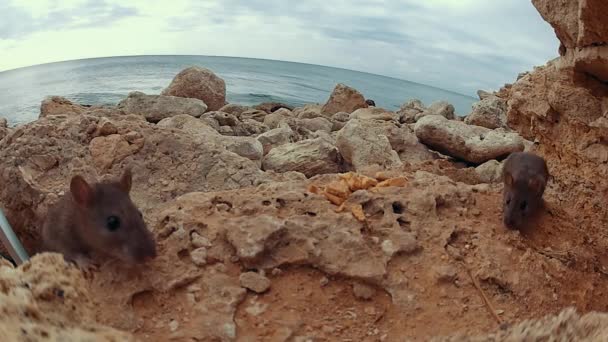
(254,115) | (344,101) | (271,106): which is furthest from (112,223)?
(344,101)

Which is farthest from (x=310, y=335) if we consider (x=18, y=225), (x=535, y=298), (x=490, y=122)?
(x=490, y=122)

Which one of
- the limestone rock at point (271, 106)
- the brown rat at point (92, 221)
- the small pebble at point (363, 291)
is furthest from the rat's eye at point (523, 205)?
the limestone rock at point (271, 106)

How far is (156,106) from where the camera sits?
9.34 metres

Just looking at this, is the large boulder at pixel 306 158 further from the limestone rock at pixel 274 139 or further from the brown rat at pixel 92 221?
the brown rat at pixel 92 221

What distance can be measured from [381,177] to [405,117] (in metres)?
9.10

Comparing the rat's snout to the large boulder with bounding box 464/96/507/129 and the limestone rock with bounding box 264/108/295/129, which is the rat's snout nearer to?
the limestone rock with bounding box 264/108/295/129

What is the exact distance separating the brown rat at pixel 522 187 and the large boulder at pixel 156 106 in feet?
18.8

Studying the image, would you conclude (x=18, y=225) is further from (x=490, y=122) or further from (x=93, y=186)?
(x=490, y=122)

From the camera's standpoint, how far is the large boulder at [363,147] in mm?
6877

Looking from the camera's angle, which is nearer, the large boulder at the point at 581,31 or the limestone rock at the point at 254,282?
the limestone rock at the point at 254,282

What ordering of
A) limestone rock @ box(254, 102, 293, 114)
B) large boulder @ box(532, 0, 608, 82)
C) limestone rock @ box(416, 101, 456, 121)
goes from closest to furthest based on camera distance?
1. large boulder @ box(532, 0, 608, 82)
2. limestone rock @ box(416, 101, 456, 121)
3. limestone rock @ box(254, 102, 293, 114)

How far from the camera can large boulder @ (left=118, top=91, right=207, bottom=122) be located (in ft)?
30.3

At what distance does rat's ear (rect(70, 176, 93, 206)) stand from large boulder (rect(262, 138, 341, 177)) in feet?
10.00

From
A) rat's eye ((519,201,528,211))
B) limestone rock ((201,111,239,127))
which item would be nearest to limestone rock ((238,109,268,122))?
limestone rock ((201,111,239,127))
